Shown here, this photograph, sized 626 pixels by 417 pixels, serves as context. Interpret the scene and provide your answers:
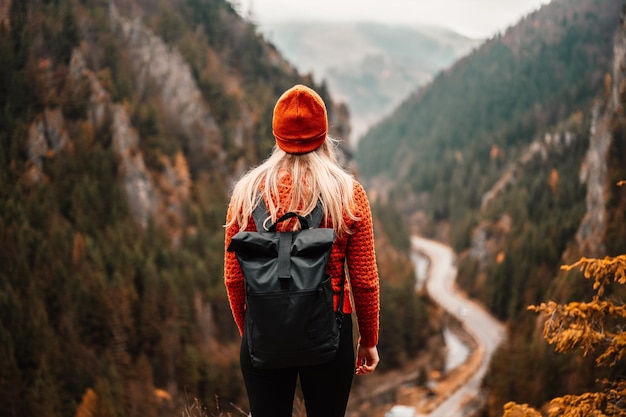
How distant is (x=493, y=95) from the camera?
168 m

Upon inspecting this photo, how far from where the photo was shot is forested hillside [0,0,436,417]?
4353 cm

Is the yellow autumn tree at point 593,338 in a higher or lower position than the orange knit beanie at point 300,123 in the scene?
lower

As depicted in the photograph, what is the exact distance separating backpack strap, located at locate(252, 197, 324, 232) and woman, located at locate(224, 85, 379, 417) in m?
0.04

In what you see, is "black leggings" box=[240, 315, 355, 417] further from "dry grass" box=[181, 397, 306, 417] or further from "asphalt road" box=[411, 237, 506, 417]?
"asphalt road" box=[411, 237, 506, 417]

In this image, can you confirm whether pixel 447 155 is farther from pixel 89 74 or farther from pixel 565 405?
pixel 565 405

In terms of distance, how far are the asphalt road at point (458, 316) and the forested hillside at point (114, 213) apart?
8488 mm

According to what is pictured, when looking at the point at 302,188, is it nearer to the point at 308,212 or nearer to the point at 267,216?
the point at 308,212

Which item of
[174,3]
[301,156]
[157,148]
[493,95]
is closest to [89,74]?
[157,148]

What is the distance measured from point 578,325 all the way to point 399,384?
51.3 meters

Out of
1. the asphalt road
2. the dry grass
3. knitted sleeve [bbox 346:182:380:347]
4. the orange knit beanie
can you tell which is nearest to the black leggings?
knitted sleeve [bbox 346:182:380:347]

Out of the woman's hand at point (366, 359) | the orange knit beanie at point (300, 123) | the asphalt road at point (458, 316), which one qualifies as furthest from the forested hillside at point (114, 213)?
the orange knit beanie at point (300, 123)

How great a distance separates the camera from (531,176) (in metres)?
112

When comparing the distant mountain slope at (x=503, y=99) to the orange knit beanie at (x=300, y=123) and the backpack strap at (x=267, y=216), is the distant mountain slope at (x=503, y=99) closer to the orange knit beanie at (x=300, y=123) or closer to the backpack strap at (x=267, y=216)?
the orange knit beanie at (x=300, y=123)

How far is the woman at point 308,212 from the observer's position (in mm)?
3406
